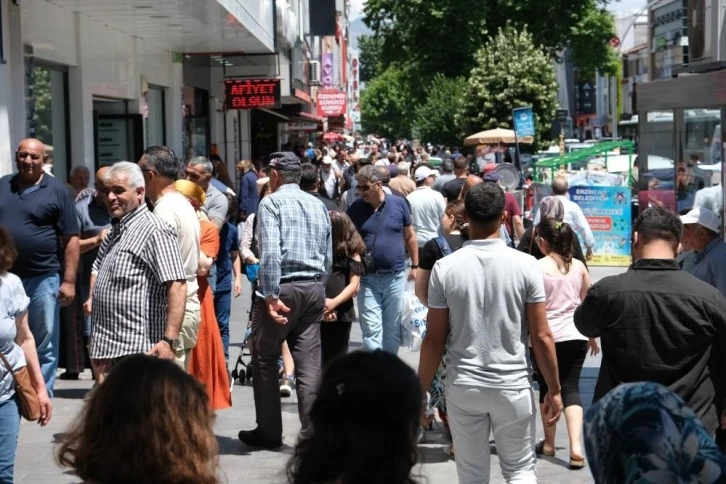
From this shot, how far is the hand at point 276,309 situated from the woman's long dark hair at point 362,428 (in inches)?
186

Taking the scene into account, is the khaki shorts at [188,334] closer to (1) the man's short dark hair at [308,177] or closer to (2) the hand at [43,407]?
(2) the hand at [43,407]

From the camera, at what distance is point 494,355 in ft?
17.8

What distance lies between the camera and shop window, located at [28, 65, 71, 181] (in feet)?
41.8

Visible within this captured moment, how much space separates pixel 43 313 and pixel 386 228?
9.27 ft

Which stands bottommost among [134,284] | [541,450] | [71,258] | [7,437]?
[541,450]

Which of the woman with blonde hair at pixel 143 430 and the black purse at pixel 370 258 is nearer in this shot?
the woman with blonde hair at pixel 143 430

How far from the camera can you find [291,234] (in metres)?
7.48

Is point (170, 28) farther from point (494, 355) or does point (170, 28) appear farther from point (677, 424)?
point (677, 424)

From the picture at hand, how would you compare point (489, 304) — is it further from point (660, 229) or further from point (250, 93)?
point (250, 93)

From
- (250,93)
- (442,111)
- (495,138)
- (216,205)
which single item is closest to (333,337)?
(216,205)

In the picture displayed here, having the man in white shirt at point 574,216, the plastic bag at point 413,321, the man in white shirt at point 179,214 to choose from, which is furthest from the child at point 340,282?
the man in white shirt at point 574,216

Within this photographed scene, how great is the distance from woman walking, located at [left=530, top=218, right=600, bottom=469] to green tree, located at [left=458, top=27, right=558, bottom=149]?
1384 inches

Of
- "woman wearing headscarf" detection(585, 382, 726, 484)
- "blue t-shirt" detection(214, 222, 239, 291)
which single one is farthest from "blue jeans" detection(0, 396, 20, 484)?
"blue t-shirt" detection(214, 222, 239, 291)

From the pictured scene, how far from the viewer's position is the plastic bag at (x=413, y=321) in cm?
876
